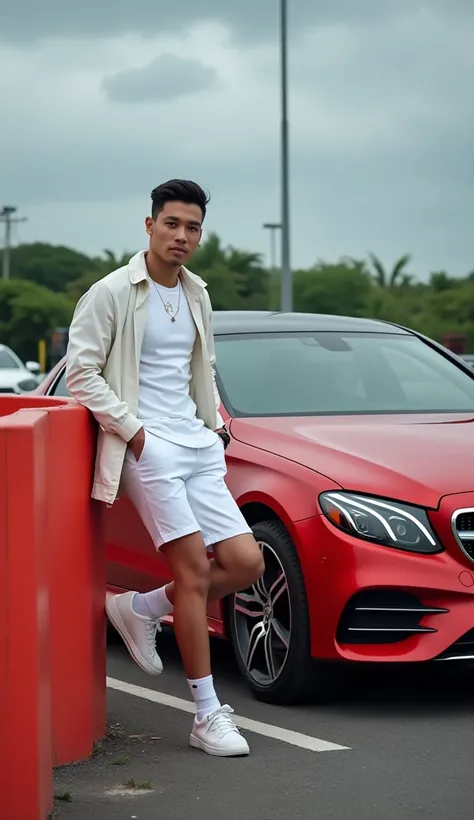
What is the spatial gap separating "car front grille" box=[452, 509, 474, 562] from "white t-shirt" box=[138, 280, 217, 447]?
92cm

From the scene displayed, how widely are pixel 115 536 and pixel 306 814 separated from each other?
2.71m

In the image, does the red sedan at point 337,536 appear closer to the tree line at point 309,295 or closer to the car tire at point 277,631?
the car tire at point 277,631

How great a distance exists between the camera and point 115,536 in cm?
707

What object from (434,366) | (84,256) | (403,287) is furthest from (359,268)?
(434,366)

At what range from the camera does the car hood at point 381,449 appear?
5859 millimetres

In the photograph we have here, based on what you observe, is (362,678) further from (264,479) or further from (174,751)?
(174,751)

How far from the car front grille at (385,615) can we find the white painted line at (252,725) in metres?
0.41

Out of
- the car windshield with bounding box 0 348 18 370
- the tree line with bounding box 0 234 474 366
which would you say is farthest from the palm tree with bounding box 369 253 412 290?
the car windshield with bounding box 0 348 18 370

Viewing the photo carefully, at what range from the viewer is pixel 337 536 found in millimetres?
5750

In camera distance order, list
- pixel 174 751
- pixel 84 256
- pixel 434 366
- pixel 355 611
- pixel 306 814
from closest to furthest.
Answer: pixel 306 814
pixel 174 751
pixel 355 611
pixel 434 366
pixel 84 256

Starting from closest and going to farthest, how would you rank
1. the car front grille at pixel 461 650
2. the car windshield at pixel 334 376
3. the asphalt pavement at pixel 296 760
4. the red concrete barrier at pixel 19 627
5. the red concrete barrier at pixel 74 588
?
the red concrete barrier at pixel 19 627 < the asphalt pavement at pixel 296 760 < the red concrete barrier at pixel 74 588 < the car front grille at pixel 461 650 < the car windshield at pixel 334 376

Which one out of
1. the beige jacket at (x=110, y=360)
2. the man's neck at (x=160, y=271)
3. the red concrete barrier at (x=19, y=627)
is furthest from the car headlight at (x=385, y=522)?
the red concrete barrier at (x=19, y=627)

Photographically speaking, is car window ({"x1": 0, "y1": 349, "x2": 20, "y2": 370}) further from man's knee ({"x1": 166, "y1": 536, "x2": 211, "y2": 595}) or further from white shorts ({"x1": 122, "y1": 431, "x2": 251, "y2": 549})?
man's knee ({"x1": 166, "y1": 536, "x2": 211, "y2": 595})

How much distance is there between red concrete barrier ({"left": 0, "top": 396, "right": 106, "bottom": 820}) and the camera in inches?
162
